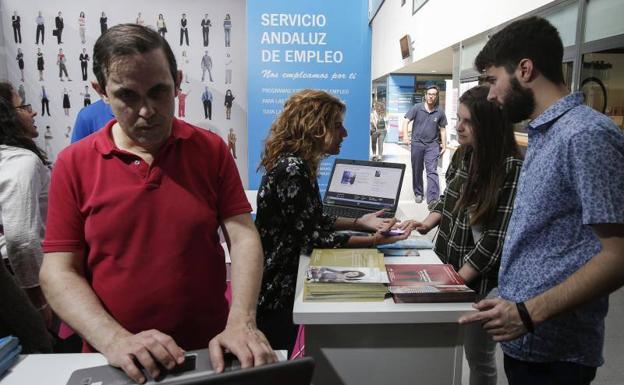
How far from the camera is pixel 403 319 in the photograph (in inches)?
48.7

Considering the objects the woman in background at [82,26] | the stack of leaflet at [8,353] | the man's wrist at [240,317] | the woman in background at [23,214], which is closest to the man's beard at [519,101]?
the man's wrist at [240,317]

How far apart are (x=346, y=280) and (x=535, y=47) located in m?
0.83

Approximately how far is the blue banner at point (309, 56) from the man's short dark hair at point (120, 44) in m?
2.34

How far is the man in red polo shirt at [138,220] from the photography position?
3.18 feet

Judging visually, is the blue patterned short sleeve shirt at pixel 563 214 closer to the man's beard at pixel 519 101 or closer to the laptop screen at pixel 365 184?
the man's beard at pixel 519 101

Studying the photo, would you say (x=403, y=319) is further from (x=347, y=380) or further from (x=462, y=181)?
(x=462, y=181)

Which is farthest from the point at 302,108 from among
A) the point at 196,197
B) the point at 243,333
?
the point at 243,333

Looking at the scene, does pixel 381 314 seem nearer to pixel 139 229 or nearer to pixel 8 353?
pixel 139 229

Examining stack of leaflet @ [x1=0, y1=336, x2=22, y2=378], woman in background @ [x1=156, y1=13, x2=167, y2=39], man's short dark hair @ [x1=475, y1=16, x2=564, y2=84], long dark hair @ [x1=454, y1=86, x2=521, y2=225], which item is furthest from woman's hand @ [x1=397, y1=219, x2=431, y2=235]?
woman in background @ [x1=156, y1=13, x2=167, y2=39]

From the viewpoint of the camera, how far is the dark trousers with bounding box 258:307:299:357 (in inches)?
66.0

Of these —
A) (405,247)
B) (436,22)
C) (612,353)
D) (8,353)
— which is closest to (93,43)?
(405,247)

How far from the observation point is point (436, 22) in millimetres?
8367

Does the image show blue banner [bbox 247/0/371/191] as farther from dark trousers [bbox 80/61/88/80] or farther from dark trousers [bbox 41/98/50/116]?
dark trousers [bbox 41/98/50/116]

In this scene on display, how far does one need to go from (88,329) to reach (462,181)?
1.38 metres
